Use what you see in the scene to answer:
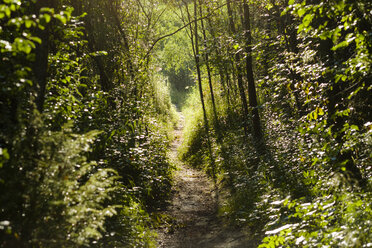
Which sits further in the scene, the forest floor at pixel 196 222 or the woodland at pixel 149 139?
the forest floor at pixel 196 222

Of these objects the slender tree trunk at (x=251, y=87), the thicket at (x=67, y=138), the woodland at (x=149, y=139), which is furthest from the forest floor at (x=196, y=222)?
the slender tree trunk at (x=251, y=87)

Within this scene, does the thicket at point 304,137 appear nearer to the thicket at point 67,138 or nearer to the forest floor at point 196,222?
the forest floor at point 196,222

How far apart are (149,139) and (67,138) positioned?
23.1 feet

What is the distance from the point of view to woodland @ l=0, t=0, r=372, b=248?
2955 mm

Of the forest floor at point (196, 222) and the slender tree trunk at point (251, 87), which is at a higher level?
the slender tree trunk at point (251, 87)

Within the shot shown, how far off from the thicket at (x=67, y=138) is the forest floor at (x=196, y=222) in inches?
20.1

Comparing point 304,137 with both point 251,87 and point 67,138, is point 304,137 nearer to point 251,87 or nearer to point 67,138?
point 251,87

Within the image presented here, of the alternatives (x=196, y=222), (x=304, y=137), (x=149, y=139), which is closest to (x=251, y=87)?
(x=304, y=137)

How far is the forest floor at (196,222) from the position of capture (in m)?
6.35

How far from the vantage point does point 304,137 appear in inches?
285

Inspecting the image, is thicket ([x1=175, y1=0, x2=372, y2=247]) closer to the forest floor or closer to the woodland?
the woodland

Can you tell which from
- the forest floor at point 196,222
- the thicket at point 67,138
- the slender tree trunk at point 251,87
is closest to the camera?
the thicket at point 67,138

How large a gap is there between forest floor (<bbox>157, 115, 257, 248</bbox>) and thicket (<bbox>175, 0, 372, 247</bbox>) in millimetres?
370

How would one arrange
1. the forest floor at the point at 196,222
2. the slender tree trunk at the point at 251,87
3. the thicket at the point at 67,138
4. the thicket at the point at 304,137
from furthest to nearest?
the slender tree trunk at the point at 251,87 → the forest floor at the point at 196,222 → the thicket at the point at 304,137 → the thicket at the point at 67,138
